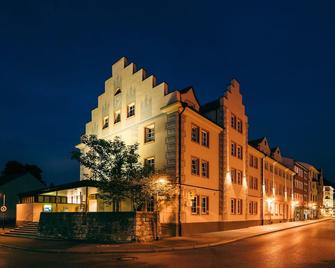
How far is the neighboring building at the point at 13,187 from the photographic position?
53.6m

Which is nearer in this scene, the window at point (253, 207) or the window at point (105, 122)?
the window at point (105, 122)

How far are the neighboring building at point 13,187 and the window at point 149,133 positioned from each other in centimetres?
3045

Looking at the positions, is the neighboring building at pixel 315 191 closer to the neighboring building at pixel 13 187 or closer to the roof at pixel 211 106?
the roof at pixel 211 106

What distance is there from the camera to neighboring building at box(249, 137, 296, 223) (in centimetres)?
4847

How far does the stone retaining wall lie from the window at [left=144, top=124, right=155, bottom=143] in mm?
7984

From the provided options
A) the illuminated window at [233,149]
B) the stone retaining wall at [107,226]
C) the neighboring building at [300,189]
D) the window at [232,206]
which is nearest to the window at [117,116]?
the illuminated window at [233,149]

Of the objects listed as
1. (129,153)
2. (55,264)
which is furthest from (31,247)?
(129,153)

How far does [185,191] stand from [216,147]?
23.2 feet

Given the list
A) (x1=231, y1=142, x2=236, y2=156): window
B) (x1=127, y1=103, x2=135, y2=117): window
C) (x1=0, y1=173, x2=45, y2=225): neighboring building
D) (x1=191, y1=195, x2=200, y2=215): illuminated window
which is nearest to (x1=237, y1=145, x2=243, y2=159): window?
(x1=231, y1=142, x2=236, y2=156): window

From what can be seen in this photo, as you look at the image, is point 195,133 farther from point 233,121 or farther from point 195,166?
point 233,121

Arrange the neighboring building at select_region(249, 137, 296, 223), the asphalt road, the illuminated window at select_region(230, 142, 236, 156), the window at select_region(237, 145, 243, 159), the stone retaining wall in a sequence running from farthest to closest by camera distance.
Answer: the neighboring building at select_region(249, 137, 296, 223) < the window at select_region(237, 145, 243, 159) < the illuminated window at select_region(230, 142, 236, 156) < the stone retaining wall < the asphalt road

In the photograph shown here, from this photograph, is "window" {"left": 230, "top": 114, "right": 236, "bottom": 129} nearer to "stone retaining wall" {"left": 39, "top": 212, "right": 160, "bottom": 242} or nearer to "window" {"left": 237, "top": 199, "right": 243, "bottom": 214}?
"window" {"left": 237, "top": 199, "right": 243, "bottom": 214}

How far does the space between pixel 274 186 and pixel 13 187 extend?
37.2 meters

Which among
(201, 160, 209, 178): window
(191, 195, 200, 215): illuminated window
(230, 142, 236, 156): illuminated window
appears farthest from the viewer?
(230, 142, 236, 156): illuminated window
